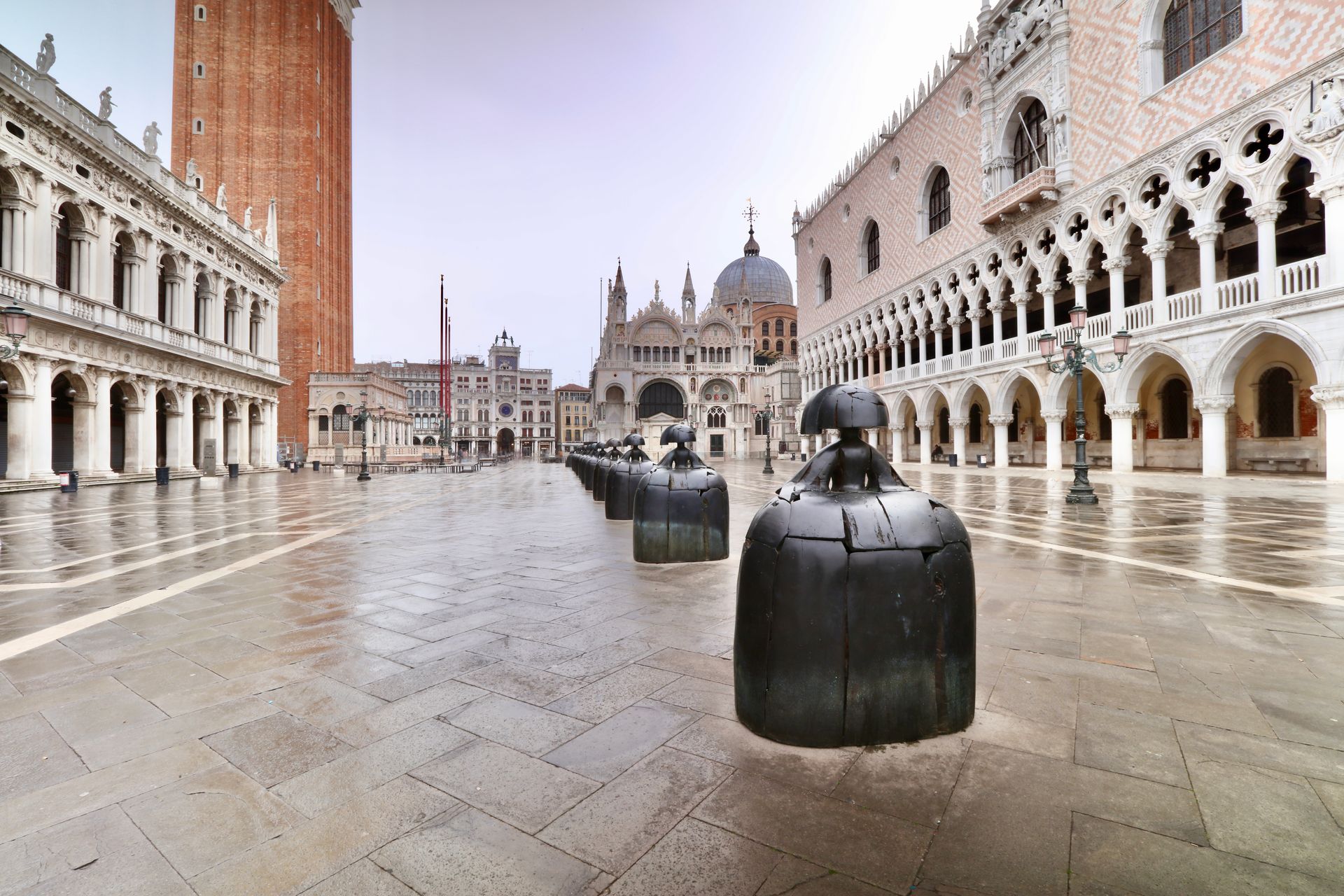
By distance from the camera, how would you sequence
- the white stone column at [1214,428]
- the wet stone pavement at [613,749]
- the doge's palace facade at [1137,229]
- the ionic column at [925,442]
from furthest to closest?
the ionic column at [925,442] → the white stone column at [1214,428] → the doge's palace facade at [1137,229] → the wet stone pavement at [613,749]

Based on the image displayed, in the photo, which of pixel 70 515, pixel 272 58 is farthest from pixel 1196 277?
pixel 272 58

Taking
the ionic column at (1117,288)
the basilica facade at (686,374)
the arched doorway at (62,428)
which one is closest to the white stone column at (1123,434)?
the ionic column at (1117,288)

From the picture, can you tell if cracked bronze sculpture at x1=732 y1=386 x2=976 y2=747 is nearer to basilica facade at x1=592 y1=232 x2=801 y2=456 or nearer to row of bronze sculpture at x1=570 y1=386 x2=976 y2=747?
row of bronze sculpture at x1=570 y1=386 x2=976 y2=747

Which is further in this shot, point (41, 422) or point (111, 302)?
point (111, 302)

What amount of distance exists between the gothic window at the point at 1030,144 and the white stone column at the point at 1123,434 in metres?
10.4

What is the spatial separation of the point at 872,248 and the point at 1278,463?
26.1 metres

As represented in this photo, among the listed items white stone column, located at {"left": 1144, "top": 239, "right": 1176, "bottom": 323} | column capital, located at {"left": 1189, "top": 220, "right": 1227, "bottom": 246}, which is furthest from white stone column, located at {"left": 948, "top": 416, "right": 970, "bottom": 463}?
column capital, located at {"left": 1189, "top": 220, "right": 1227, "bottom": 246}

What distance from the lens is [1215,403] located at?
57.6 feet

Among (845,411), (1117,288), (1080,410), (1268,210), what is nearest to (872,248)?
(1117,288)

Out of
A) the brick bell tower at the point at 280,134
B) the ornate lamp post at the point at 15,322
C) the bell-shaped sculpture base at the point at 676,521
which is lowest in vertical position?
the bell-shaped sculpture base at the point at 676,521

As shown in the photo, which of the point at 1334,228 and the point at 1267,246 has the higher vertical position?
the point at 1267,246

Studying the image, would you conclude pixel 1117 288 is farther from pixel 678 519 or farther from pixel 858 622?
pixel 858 622

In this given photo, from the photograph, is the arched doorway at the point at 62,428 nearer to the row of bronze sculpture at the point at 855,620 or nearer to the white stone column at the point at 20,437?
the white stone column at the point at 20,437

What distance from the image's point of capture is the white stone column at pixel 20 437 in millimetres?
17422
